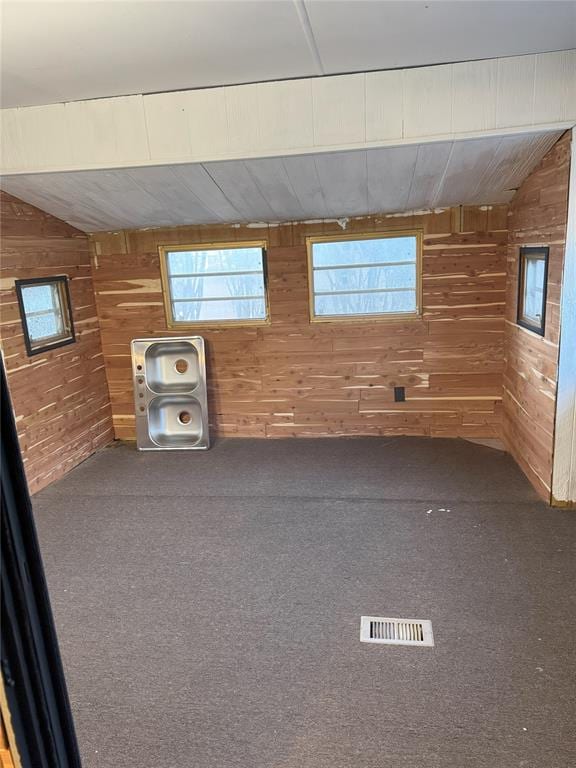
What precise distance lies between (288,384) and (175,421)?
0.98 metres

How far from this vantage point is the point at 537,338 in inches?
122

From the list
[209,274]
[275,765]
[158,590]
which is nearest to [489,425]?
[209,274]

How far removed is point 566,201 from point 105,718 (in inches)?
118

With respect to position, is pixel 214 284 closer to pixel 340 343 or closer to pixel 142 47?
pixel 340 343

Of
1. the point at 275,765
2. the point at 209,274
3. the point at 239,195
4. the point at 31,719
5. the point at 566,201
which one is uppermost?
the point at 239,195

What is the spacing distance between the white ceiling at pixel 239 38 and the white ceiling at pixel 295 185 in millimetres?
436

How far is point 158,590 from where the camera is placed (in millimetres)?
2436

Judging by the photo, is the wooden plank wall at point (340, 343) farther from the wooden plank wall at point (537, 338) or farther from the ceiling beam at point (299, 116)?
the ceiling beam at point (299, 116)

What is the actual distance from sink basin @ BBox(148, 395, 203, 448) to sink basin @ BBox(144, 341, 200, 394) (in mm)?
105

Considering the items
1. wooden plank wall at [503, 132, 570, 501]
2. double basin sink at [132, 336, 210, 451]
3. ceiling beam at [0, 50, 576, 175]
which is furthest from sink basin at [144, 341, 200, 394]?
wooden plank wall at [503, 132, 570, 501]

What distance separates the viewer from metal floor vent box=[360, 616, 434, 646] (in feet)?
6.70

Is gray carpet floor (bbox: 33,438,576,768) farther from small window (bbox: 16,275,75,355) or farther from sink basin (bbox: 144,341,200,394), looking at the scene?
small window (bbox: 16,275,75,355)

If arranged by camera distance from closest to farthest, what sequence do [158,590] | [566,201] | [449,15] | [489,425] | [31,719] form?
1. [31,719]
2. [449,15]
3. [158,590]
4. [566,201]
5. [489,425]

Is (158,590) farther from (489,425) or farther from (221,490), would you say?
A: (489,425)
